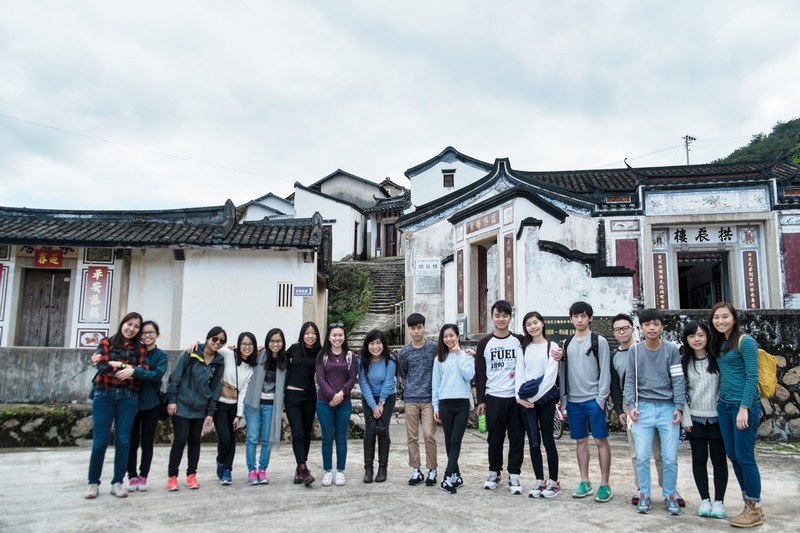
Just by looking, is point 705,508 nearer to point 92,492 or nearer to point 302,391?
point 302,391

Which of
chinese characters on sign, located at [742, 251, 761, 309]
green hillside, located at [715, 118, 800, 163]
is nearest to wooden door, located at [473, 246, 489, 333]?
chinese characters on sign, located at [742, 251, 761, 309]

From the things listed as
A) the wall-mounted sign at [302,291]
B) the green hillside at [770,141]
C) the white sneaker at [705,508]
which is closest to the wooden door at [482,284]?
the wall-mounted sign at [302,291]

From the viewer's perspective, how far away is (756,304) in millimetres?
14156

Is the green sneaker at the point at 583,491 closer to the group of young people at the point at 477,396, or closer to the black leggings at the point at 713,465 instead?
the group of young people at the point at 477,396

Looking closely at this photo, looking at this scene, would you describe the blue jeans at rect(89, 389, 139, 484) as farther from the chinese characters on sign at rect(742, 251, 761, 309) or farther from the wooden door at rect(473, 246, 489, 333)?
the chinese characters on sign at rect(742, 251, 761, 309)

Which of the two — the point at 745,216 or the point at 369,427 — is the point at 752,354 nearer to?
the point at 369,427

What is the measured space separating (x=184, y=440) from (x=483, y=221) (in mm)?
8507

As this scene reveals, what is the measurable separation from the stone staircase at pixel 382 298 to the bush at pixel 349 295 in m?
0.27

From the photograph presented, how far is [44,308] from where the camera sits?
1266 cm

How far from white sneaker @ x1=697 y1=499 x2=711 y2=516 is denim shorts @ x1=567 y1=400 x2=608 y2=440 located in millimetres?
841

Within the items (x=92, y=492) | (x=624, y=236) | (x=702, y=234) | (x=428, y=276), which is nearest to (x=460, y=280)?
(x=428, y=276)

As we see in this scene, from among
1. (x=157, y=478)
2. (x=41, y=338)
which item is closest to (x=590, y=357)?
(x=157, y=478)

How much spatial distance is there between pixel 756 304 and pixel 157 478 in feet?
46.4

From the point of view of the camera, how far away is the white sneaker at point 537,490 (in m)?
4.87
